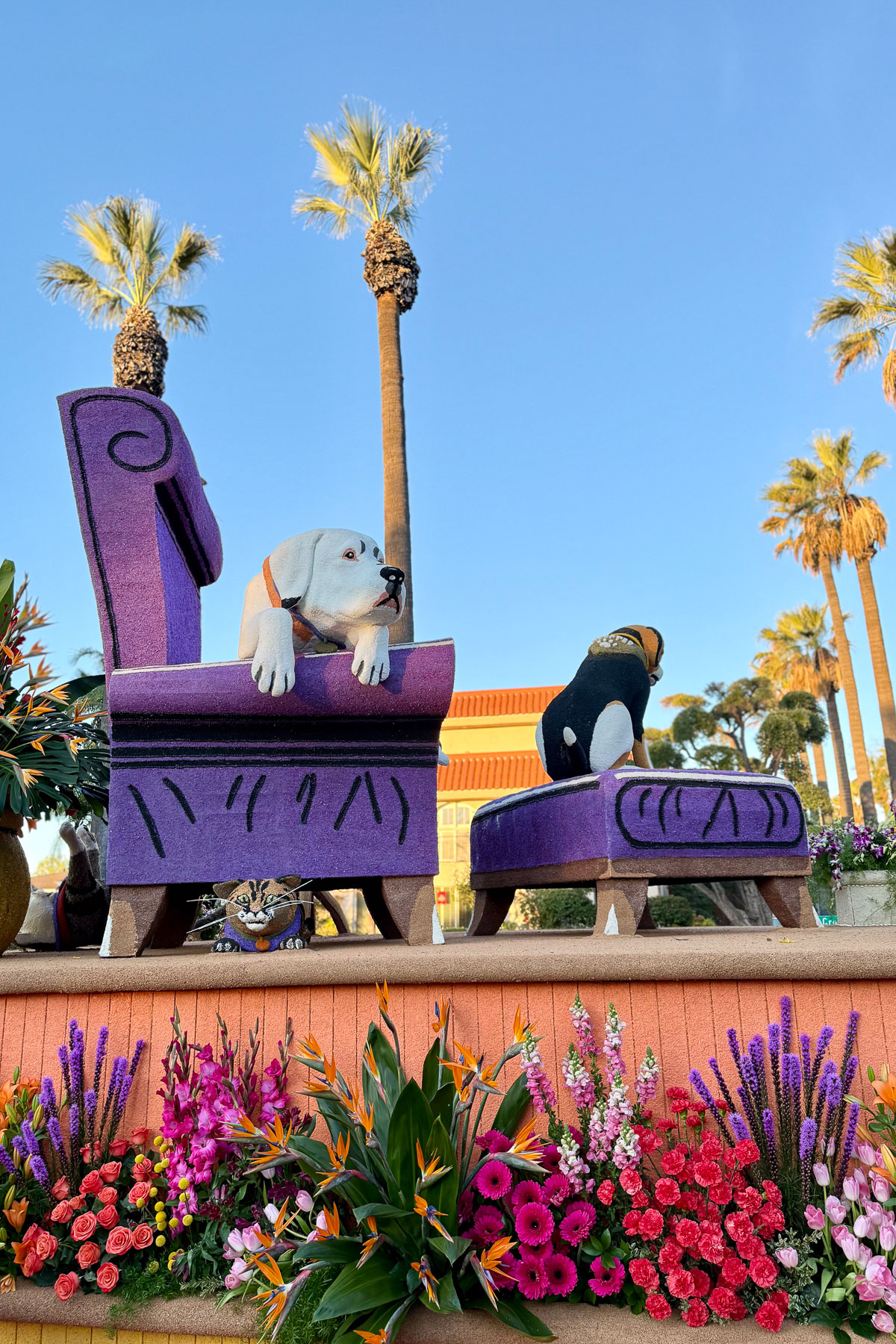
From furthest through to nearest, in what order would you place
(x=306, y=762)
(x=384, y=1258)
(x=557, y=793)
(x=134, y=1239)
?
(x=557, y=793)
(x=306, y=762)
(x=134, y=1239)
(x=384, y=1258)

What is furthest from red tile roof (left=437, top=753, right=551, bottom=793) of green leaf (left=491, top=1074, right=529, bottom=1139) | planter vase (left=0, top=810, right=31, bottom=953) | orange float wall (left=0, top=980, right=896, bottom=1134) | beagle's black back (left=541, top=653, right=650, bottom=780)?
green leaf (left=491, top=1074, right=529, bottom=1139)

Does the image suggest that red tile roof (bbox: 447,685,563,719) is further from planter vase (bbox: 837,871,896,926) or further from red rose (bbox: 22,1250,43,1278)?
red rose (bbox: 22,1250,43,1278)

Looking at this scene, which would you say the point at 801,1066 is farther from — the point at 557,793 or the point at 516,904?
the point at 516,904

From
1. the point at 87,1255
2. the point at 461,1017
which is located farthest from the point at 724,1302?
the point at 87,1255

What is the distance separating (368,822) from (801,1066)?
159 centimetres

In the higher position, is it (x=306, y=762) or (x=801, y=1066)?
(x=306, y=762)

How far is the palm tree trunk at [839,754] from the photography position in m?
25.1

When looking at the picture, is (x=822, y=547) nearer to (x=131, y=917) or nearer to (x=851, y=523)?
(x=851, y=523)

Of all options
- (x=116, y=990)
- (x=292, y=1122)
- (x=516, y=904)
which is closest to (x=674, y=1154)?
(x=292, y=1122)

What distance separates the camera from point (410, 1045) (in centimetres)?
268

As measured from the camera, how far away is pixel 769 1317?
210 centimetres

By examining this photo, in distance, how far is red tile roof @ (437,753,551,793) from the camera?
17484 millimetres

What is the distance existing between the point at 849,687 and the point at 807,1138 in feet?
72.9

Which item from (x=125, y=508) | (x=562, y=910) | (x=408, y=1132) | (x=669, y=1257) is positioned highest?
(x=125, y=508)
